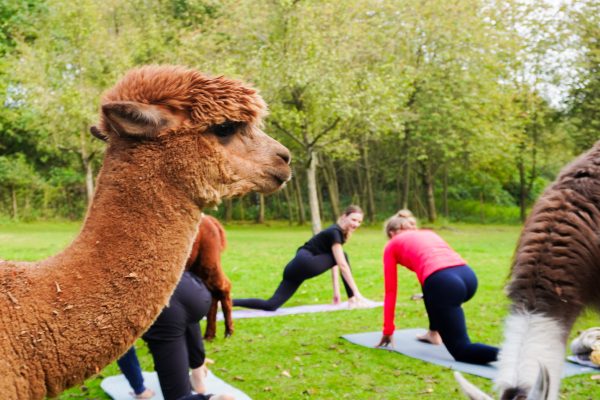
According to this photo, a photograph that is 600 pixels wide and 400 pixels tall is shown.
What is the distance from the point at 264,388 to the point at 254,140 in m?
4.05

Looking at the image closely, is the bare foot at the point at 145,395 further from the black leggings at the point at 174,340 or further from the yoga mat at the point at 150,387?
the black leggings at the point at 174,340

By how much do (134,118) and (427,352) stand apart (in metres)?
5.73

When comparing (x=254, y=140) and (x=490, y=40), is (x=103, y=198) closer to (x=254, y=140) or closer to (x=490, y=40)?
(x=254, y=140)

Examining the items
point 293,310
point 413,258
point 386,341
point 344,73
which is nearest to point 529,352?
point 413,258

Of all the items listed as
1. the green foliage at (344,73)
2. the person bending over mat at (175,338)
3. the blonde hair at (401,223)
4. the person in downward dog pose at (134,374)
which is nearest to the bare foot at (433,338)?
the blonde hair at (401,223)

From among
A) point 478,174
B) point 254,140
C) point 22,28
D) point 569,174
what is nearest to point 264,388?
point 569,174

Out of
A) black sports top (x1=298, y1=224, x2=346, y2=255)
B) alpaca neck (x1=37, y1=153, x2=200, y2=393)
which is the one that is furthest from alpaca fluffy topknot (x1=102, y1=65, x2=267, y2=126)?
black sports top (x1=298, y1=224, x2=346, y2=255)

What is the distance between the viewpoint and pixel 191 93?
2.43 meters

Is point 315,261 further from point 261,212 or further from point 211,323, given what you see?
point 261,212

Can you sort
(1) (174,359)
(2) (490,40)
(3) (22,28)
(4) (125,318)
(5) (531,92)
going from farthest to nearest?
(5) (531,92), (2) (490,40), (3) (22,28), (1) (174,359), (4) (125,318)

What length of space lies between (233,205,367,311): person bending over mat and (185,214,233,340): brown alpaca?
1398 mm

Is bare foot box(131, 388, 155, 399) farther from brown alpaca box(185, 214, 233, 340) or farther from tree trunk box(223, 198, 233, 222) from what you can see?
tree trunk box(223, 198, 233, 222)

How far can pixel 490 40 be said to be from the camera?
94.7 ft

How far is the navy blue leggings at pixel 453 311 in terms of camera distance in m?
6.50
